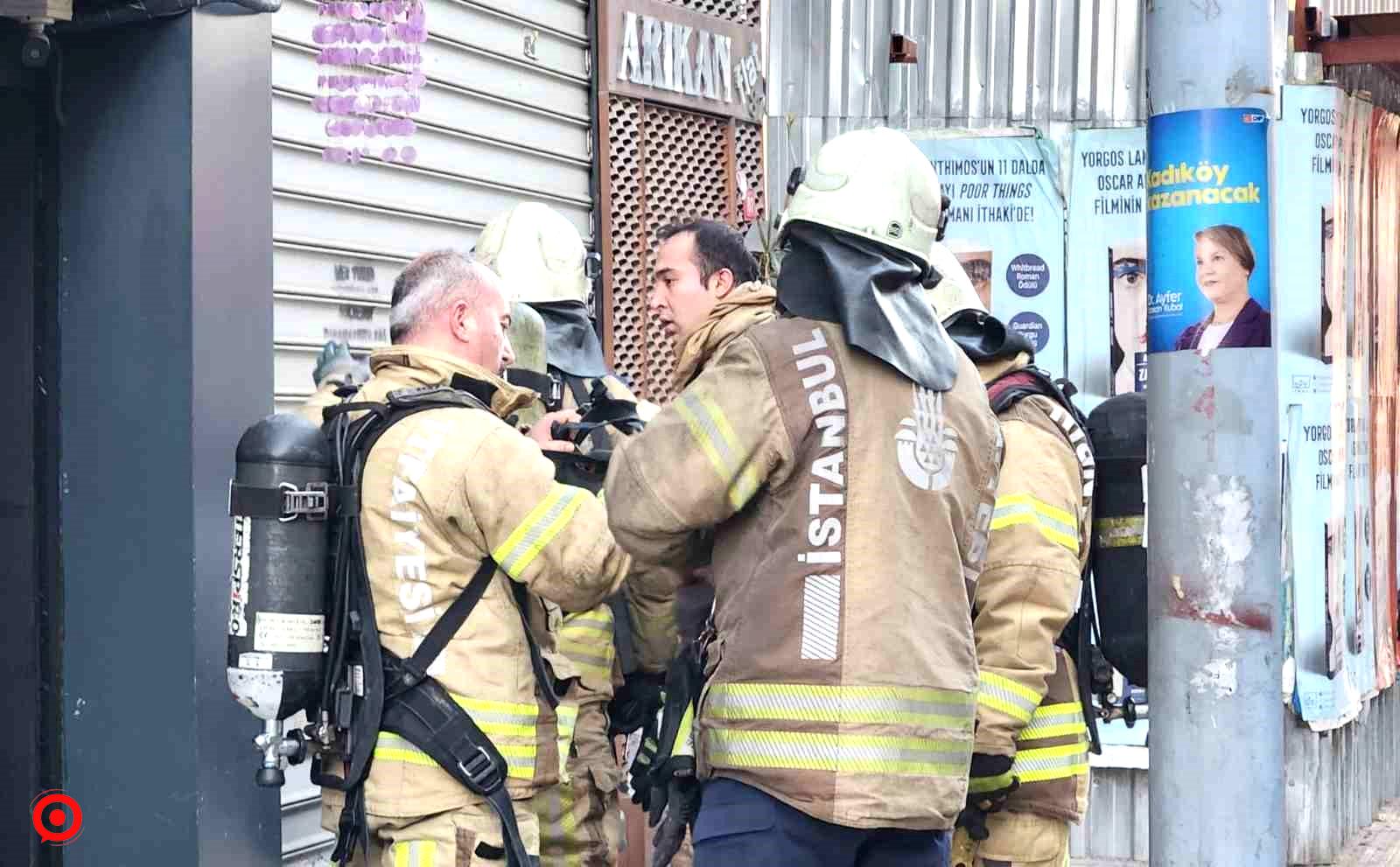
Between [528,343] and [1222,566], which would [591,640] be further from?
[1222,566]

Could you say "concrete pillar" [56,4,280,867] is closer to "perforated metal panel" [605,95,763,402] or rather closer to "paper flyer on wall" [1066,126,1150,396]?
"perforated metal panel" [605,95,763,402]

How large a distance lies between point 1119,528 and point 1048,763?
27.3 inches

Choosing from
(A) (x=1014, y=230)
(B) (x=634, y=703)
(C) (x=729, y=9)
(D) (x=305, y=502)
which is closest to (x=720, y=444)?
(D) (x=305, y=502)

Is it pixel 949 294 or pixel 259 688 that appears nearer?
pixel 259 688

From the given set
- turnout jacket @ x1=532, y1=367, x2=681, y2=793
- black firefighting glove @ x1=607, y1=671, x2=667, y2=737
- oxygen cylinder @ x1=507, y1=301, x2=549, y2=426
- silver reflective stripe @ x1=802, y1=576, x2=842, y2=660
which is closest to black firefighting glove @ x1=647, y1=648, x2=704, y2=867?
silver reflective stripe @ x1=802, y1=576, x2=842, y2=660

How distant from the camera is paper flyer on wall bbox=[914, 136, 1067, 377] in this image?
860cm

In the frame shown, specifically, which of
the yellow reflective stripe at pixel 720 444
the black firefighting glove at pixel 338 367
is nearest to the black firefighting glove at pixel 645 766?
the yellow reflective stripe at pixel 720 444

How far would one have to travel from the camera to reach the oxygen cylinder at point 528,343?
505cm

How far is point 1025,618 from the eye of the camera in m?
4.05

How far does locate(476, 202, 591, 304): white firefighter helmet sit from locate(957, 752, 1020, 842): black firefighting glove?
205 cm

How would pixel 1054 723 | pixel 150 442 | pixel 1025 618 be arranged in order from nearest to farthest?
1. pixel 1025 618
2. pixel 1054 723
3. pixel 150 442

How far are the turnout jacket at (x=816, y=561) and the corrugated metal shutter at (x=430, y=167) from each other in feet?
9.27

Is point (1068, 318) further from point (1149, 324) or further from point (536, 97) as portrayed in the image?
point (1149, 324)

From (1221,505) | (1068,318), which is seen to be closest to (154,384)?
(1221,505)
